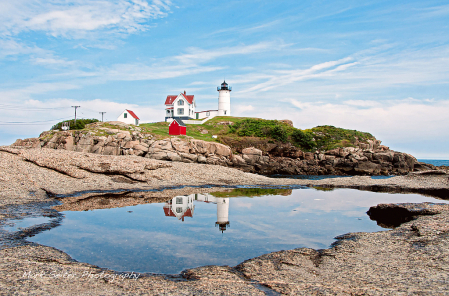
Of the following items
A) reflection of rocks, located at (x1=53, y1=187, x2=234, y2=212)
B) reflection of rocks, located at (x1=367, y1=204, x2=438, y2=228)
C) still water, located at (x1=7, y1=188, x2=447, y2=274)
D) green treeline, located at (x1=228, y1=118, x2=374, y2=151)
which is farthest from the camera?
green treeline, located at (x1=228, y1=118, x2=374, y2=151)

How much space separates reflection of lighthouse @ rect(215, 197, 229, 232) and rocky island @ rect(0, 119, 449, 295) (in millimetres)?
3850

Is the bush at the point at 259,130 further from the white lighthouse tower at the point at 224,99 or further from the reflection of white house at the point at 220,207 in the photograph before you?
the reflection of white house at the point at 220,207

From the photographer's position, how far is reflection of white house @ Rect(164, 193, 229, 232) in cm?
1332

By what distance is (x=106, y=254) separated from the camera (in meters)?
8.28

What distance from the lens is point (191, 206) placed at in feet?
54.1

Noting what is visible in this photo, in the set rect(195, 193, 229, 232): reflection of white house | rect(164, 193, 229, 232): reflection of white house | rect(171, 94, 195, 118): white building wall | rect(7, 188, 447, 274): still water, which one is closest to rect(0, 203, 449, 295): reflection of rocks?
rect(7, 188, 447, 274): still water

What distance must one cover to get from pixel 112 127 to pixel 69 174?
28185mm

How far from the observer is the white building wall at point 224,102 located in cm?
7894

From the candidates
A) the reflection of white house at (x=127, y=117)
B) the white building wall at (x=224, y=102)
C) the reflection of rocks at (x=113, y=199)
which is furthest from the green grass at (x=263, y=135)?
the reflection of rocks at (x=113, y=199)

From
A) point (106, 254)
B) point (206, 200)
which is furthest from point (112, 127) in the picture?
point (106, 254)

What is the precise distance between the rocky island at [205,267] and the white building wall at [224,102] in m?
48.3

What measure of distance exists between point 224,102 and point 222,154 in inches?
1447

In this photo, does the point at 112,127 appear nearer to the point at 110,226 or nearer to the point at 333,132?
the point at 110,226

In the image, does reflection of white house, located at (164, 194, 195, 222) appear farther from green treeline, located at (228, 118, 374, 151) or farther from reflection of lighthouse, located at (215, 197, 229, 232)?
green treeline, located at (228, 118, 374, 151)
